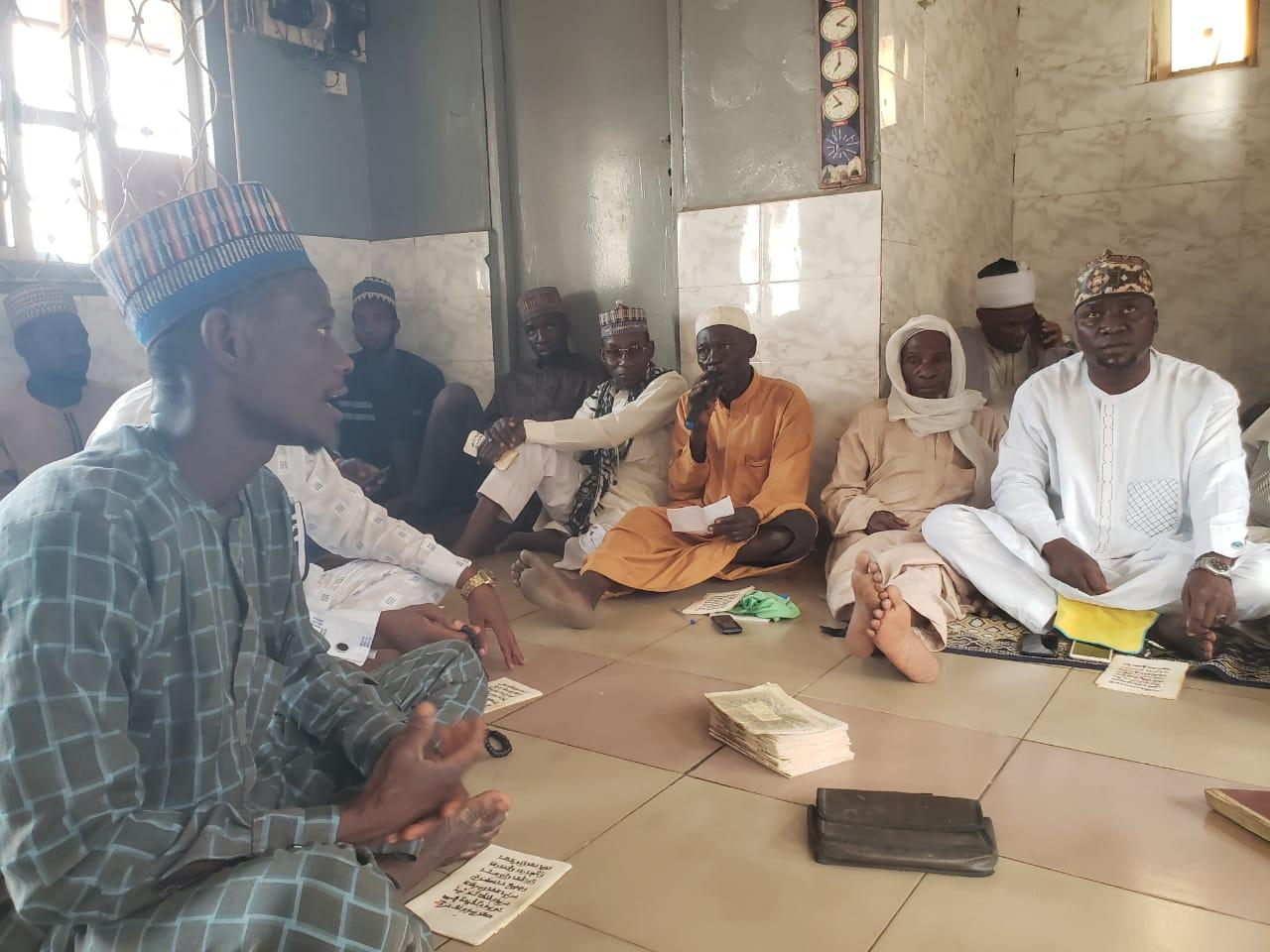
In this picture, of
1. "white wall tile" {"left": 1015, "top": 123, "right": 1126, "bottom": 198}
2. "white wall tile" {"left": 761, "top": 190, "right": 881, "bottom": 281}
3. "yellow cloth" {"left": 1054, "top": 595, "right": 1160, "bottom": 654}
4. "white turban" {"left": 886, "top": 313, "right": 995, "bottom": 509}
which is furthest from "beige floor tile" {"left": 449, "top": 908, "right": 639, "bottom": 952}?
"white wall tile" {"left": 1015, "top": 123, "right": 1126, "bottom": 198}

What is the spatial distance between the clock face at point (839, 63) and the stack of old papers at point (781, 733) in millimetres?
3028

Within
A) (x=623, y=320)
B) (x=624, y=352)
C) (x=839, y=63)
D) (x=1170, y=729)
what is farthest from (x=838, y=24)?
(x=1170, y=729)

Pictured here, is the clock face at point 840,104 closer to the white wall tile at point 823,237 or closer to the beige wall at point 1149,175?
the white wall tile at point 823,237

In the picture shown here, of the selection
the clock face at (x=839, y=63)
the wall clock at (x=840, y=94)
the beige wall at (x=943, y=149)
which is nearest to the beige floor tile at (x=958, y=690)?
the beige wall at (x=943, y=149)

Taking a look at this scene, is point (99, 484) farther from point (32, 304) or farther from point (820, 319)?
point (32, 304)

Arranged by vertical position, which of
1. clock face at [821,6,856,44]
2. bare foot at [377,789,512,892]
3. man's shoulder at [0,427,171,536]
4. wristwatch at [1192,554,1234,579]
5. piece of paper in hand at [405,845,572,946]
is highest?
clock face at [821,6,856,44]

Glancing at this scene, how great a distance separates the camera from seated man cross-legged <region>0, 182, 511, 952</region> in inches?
45.6

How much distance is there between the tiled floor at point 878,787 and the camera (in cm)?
170

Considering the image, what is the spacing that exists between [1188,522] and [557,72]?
13.1 feet

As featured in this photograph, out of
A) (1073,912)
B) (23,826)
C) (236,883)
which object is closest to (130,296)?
(23,826)

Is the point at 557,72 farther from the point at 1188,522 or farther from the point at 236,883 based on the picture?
the point at 236,883

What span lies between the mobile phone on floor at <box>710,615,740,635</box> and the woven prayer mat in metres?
0.74

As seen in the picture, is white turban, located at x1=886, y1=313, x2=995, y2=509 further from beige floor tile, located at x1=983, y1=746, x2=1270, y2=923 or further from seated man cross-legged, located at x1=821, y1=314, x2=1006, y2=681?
beige floor tile, located at x1=983, y1=746, x2=1270, y2=923

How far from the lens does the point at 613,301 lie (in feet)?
17.7
